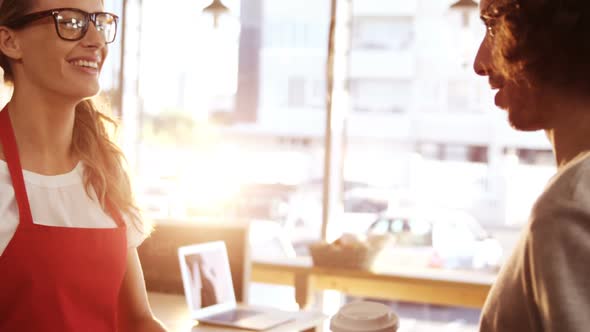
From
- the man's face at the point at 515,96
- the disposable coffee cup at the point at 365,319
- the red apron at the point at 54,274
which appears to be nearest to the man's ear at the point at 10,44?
the red apron at the point at 54,274

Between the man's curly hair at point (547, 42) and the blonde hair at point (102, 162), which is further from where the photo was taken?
the blonde hair at point (102, 162)

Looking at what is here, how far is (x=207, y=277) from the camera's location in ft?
7.95

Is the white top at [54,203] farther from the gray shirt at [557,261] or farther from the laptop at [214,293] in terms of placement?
the gray shirt at [557,261]

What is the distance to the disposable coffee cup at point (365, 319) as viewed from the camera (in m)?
1.35

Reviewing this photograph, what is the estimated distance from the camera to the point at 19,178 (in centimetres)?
147

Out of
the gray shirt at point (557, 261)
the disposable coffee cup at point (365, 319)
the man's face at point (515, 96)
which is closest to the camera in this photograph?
the gray shirt at point (557, 261)

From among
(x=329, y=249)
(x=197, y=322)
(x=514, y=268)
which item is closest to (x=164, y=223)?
(x=197, y=322)

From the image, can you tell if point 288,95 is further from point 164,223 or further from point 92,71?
point 92,71

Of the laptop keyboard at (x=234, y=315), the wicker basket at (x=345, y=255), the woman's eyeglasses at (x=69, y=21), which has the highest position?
the woman's eyeglasses at (x=69, y=21)

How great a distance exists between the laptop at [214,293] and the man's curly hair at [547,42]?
139 centimetres

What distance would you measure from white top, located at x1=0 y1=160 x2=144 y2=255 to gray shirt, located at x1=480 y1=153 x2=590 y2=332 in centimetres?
90

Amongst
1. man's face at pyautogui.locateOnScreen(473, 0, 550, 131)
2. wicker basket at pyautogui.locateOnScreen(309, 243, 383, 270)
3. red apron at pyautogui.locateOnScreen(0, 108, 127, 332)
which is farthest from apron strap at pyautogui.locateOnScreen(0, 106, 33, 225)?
wicker basket at pyautogui.locateOnScreen(309, 243, 383, 270)

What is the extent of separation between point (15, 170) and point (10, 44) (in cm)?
24

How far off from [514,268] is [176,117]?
4.78 metres
